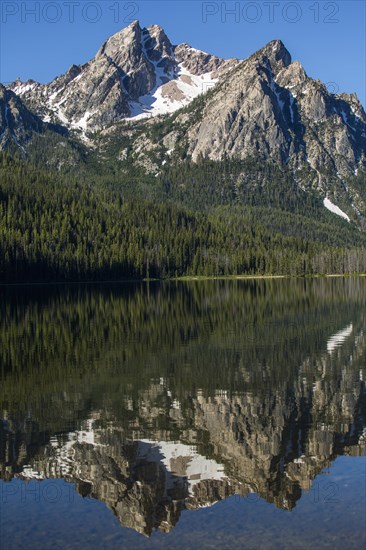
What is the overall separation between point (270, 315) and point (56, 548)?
2305 inches

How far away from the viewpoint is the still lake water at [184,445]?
17.0 metres

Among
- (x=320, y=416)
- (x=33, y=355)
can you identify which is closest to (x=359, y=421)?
(x=320, y=416)

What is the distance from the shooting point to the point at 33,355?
46094mm

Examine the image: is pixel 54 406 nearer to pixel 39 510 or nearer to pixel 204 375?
pixel 204 375

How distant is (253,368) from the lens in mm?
38875

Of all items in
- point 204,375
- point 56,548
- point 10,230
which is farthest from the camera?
point 10,230

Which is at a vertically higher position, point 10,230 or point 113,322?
point 10,230

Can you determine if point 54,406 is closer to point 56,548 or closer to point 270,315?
point 56,548

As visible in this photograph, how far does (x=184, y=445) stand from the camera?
77.4 feet

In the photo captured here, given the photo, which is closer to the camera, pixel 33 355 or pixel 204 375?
pixel 204 375

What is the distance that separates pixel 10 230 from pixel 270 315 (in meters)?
144

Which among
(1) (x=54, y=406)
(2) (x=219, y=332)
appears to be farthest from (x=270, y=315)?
(1) (x=54, y=406)

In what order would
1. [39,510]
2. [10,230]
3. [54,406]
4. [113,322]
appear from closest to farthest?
1. [39,510]
2. [54,406]
3. [113,322]
4. [10,230]

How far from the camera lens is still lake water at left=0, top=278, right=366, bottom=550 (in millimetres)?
16984
